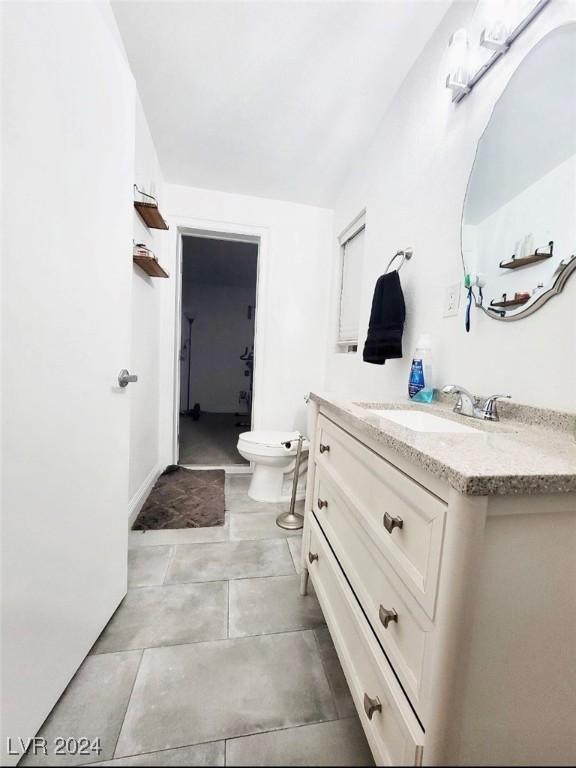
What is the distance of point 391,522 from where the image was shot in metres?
0.64

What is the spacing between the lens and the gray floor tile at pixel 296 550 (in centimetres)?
148

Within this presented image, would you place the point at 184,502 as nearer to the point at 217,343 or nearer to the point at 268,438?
the point at 268,438

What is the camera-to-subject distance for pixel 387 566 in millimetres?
666

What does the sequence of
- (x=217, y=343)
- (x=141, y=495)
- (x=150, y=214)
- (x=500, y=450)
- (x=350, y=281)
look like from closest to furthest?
(x=500, y=450)
(x=150, y=214)
(x=141, y=495)
(x=350, y=281)
(x=217, y=343)

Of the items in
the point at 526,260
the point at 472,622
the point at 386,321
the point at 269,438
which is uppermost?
the point at 526,260

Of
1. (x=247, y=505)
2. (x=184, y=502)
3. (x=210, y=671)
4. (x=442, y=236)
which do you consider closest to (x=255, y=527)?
(x=247, y=505)

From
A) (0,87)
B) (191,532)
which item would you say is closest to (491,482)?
(0,87)

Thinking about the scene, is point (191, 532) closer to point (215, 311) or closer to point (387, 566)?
point (387, 566)

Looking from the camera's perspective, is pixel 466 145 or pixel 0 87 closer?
pixel 0 87

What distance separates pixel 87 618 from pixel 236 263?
364cm

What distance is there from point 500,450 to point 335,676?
885mm

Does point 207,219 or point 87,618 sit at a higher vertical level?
point 207,219

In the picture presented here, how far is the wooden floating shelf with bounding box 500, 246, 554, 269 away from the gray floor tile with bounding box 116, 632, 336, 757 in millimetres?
1340

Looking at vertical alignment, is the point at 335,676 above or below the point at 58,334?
below
